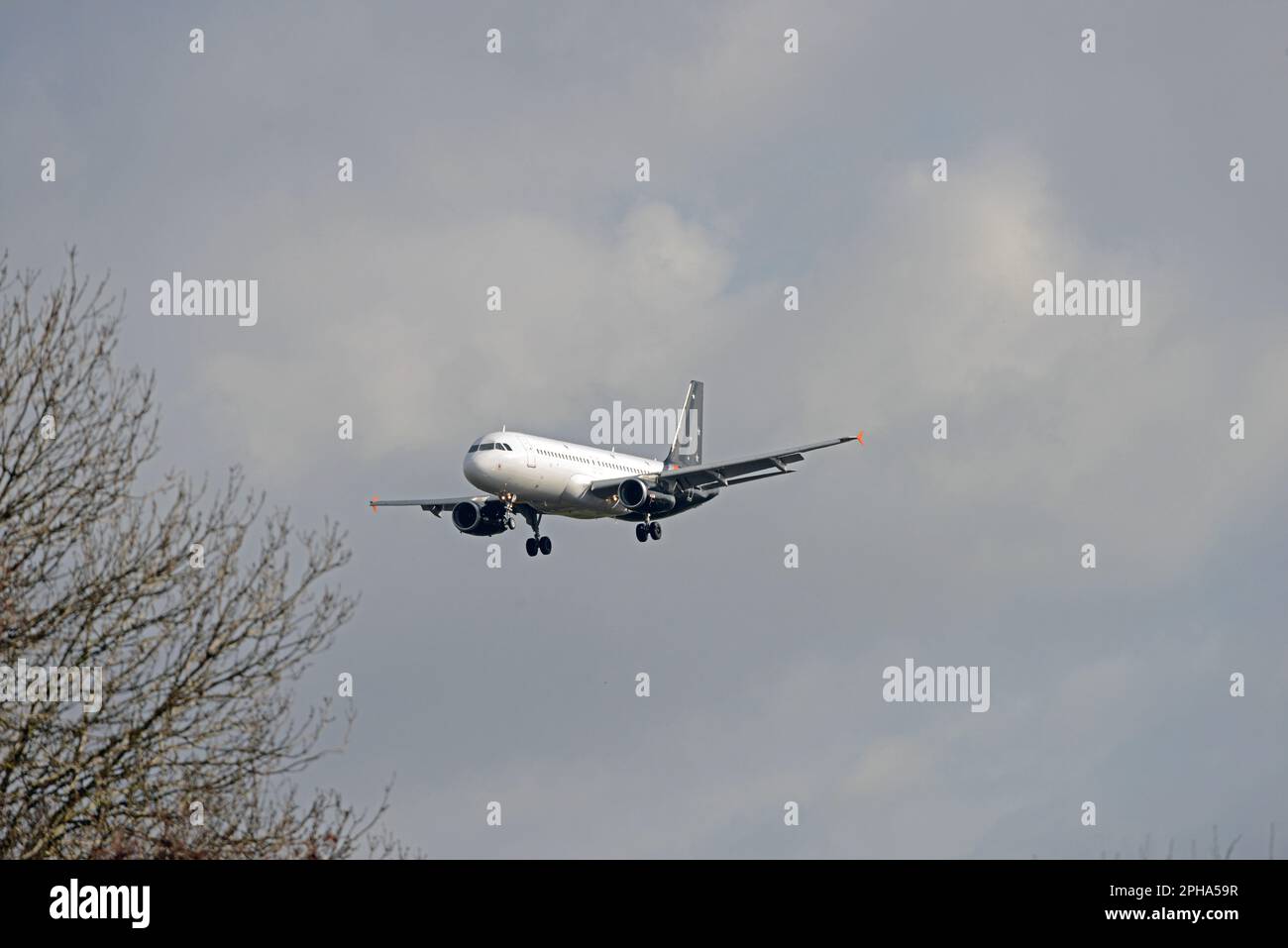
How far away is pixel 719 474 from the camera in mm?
64688

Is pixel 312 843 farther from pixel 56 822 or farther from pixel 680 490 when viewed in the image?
pixel 680 490

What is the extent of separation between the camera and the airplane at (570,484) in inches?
2309

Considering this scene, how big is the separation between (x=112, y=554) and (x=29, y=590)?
3.66 ft

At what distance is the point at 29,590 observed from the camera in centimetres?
2195

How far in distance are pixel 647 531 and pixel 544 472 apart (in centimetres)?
728

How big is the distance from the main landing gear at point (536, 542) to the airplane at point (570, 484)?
4 cm

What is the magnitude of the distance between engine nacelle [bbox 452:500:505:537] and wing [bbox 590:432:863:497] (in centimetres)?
374

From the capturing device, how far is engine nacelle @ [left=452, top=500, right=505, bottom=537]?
61875 mm
